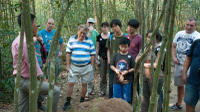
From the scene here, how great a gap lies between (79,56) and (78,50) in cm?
13

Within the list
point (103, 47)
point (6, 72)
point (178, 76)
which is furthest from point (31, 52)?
point (103, 47)

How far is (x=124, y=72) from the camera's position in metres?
3.82

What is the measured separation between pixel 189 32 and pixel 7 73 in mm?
3870

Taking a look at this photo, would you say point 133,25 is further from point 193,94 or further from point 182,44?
point 193,94

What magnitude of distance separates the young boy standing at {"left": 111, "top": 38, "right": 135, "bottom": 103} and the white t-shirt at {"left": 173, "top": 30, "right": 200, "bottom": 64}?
1.04 meters

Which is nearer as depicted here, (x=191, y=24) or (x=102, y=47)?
(x=191, y=24)

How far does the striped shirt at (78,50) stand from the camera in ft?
14.8

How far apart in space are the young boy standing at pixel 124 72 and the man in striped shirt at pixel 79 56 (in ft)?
2.82

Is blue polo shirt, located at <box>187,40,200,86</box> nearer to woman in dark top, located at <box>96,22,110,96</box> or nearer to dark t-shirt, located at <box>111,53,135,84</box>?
Answer: dark t-shirt, located at <box>111,53,135,84</box>

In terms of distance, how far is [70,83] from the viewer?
4.62m

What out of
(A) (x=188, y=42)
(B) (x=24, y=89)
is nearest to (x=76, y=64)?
(B) (x=24, y=89)

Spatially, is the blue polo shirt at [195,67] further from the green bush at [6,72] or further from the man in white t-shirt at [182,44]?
the green bush at [6,72]

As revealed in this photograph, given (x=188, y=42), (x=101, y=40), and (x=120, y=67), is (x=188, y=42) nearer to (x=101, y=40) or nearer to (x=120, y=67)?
(x=120, y=67)

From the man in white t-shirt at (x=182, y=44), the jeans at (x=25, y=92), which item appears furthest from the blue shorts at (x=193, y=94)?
A: the jeans at (x=25, y=92)
